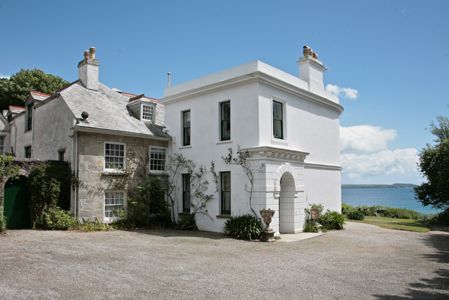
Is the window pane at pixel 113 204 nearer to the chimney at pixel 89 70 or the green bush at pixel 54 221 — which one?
the green bush at pixel 54 221

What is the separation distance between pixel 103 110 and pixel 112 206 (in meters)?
5.37

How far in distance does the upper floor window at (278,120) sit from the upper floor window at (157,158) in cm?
692

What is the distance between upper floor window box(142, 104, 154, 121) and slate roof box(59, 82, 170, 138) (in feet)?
2.11

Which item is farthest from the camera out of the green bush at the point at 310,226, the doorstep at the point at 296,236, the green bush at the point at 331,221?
the green bush at the point at 331,221

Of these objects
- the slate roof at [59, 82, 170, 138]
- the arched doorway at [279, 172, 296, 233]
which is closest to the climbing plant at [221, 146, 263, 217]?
the arched doorway at [279, 172, 296, 233]

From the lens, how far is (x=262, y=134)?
16328 mm

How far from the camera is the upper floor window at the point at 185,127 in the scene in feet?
65.1

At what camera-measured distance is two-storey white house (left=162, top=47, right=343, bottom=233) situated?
16328 millimetres

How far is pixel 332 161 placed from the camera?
22.0 meters

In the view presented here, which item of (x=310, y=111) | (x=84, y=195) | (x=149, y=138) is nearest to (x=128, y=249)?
(x=84, y=195)

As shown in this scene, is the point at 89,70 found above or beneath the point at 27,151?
above

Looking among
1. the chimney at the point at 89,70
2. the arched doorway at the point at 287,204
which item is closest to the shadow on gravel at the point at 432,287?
the arched doorway at the point at 287,204

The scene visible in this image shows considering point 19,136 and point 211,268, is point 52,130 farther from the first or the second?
point 211,268

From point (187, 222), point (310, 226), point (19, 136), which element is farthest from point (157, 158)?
point (19, 136)
